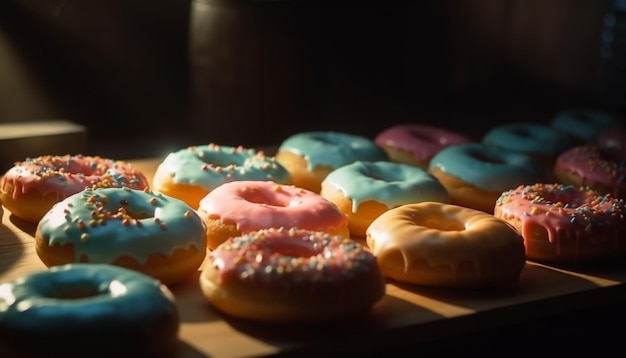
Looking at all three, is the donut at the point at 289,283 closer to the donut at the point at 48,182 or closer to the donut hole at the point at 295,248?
the donut hole at the point at 295,248

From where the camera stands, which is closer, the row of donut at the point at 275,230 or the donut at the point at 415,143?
the row of donut at the point at 275,230

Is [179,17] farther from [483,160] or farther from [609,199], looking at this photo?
[609,199]

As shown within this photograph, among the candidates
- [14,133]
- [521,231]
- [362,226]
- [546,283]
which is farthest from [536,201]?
[14,133]

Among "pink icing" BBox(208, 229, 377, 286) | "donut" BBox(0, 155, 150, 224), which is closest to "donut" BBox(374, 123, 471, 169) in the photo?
"donut" BBox(0, 155, 150, 224)

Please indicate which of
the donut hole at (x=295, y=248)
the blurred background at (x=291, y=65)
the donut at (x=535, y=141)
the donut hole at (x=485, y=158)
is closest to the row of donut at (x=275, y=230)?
the donut hole at (x=295, y=248)

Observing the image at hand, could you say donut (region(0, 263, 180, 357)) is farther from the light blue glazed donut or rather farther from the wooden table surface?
the light blue glazed donut
